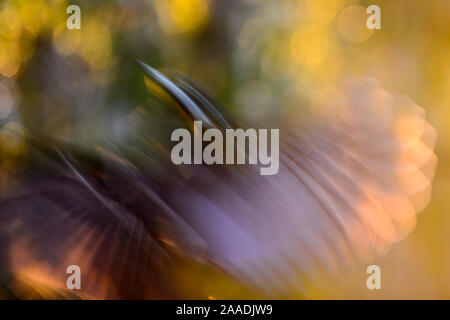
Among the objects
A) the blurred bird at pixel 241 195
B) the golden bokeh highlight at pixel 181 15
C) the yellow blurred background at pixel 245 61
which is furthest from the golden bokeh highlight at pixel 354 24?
the golden bokeh highlight at pixel 181 15

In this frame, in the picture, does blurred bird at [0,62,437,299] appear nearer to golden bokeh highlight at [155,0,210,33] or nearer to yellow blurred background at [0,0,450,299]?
yellow blurred background at [0,0,450,299]

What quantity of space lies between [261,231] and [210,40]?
766 millimetres

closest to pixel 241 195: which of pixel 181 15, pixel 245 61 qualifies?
pixel 245 61

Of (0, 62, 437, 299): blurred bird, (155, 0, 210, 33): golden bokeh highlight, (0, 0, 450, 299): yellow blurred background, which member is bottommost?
(0, 62, 437, 299): blurred bird

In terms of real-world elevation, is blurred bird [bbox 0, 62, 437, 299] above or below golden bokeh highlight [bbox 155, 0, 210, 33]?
below

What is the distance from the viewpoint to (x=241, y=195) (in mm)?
1594

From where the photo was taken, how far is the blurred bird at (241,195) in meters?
1.58

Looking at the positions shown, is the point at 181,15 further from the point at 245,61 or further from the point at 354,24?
the point at 354,24

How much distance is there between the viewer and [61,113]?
5.34 ft

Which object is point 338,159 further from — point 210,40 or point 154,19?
point 154,19

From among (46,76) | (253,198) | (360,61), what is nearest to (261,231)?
(253,198)

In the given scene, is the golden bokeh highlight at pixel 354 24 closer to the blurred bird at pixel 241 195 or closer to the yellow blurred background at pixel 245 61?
the yellow blurred background at pixel 245 61

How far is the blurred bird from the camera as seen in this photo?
1581 millimetres

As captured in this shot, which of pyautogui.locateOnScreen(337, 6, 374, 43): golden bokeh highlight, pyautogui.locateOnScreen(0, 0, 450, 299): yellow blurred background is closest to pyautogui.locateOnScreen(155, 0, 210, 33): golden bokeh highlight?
pyautogui.locateOnScreen(0, 0, 450, 299): yellow blurred background
